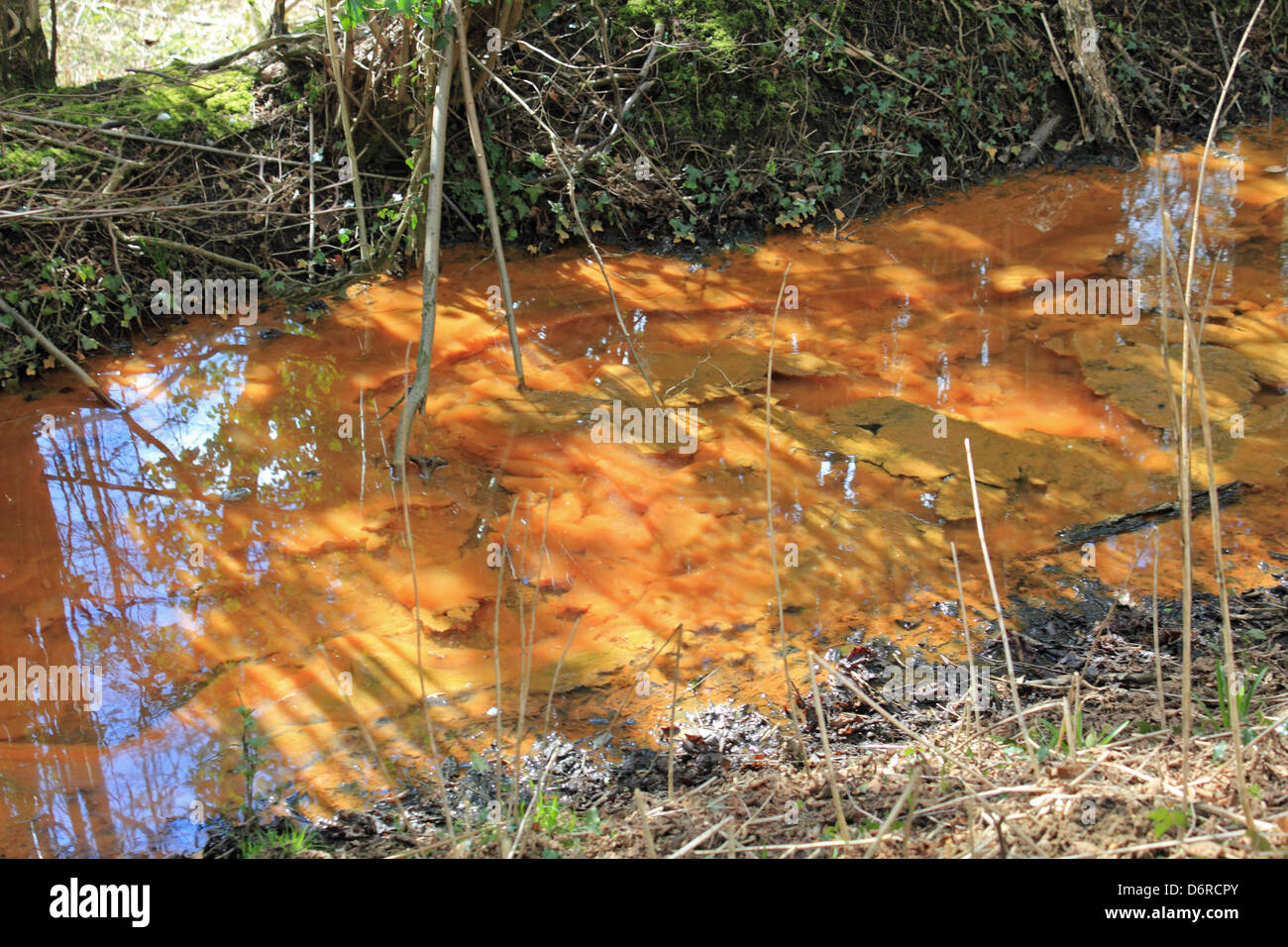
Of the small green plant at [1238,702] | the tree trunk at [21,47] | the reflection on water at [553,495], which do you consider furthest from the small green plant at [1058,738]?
the tree trunk at [21,47]

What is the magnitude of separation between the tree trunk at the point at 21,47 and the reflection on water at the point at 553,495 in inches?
78.8

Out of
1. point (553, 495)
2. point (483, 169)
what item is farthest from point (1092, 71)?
point (553, 495)

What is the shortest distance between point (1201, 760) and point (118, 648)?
3.02 m

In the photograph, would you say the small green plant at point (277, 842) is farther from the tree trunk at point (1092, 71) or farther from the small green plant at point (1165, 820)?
the tree trunk at point (1092, 71)

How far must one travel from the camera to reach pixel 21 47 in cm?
524

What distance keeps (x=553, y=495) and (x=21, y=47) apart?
14.3ft

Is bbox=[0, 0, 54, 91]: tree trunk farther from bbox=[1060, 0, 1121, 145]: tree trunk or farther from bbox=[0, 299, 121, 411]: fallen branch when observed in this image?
bbox=[1060, 0, 1121, 145]: tree trunk

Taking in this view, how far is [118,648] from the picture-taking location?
296 centimetres

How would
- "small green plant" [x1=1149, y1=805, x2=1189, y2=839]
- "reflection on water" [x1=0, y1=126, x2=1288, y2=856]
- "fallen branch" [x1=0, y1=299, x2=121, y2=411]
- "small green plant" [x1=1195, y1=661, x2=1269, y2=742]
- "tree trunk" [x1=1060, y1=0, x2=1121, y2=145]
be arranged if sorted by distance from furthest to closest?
"tree trunk" [x1=1060, y1=0, x2=1121, y2=145] < "fallen branch" [x1=0, y1=299, x2=121, y2=411] < "reflection on water" [x1=0, y1=126, x2=1288, y2=856] < "small green plant" [x1=1195, y1=661, x2=1269, y2=742] < "small green plant" [x1=1149, y1=805, x2=1189, y2=839]

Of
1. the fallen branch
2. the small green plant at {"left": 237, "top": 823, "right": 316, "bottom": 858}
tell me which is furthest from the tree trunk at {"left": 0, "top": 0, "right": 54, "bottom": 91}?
the small green plant at {"left": 237, "top": 823, "right": 316, "bottom": 858}

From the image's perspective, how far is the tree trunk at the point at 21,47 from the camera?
204 inches

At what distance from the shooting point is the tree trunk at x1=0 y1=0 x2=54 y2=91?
5.18 metres

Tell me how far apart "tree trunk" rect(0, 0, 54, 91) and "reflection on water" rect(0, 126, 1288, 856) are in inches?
78.8
